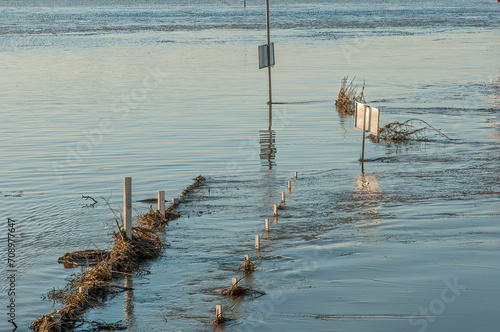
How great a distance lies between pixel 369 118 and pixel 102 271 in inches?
316

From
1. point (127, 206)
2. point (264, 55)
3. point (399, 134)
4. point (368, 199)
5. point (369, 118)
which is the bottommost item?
point (368, 199)

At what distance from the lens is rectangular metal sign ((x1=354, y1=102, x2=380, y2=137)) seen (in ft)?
49.9

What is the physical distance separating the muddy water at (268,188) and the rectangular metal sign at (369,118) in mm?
960

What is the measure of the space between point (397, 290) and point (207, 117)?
1506cm

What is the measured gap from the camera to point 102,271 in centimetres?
945

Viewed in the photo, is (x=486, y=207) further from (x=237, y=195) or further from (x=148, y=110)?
(x=148, y=110)

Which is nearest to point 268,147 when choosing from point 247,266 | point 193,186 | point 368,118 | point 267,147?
point 267,147

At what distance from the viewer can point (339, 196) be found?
535 inches

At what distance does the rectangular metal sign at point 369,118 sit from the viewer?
15205mm

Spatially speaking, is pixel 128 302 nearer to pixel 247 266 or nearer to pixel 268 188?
pixel 247 266

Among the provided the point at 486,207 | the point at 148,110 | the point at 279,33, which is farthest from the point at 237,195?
the point at 279,33

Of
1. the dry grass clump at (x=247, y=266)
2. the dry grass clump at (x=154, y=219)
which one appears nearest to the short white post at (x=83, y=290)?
the dry grass clump at (x=247, y=266)

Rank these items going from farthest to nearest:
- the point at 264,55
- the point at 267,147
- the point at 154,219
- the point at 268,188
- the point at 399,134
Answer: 1. the point at 264,55
2. the point at 399,134
3. the point at 267,147
4. the point at 268,188
5. the point at 154,219

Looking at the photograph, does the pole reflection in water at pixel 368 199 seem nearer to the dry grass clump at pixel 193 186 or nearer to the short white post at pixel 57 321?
the dry grass clump at pixel 193 186
